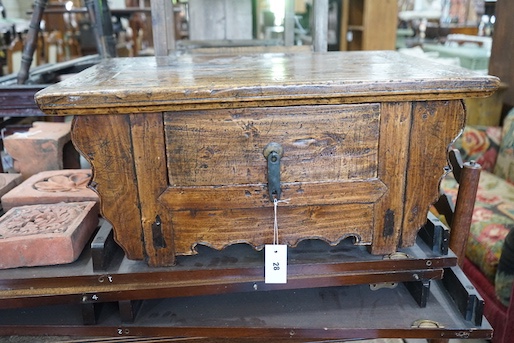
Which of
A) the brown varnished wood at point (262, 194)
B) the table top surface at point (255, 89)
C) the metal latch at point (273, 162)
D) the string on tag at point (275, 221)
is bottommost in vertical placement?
the string on tag at point (275, 221)

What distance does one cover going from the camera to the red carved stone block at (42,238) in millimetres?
906

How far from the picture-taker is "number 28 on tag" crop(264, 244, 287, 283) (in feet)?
2.93

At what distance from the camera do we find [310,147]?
0.84m

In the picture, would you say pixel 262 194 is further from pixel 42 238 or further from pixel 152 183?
pixel 42 238

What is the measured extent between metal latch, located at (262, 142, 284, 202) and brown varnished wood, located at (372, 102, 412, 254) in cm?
19

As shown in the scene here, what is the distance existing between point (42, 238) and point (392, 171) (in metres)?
0.69

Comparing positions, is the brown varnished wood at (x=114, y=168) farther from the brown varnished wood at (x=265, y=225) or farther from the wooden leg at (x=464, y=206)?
the wooden leg at (x=464, y=206)

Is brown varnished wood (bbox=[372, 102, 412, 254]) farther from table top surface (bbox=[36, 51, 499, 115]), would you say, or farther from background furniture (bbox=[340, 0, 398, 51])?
background furniture (bbox=[340, 0, 398, 51])

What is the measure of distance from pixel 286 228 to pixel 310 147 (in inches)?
6.6

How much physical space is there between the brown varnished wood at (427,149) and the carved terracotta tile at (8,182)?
980 millimetres

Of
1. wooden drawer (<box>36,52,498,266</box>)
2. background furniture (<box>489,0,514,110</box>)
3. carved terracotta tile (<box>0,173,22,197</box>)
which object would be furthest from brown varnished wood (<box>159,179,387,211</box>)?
background furniture (<box>489,0,514,110</box>)

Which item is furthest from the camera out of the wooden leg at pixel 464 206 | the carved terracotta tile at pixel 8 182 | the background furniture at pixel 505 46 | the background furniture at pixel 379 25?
the background furniture at pixel 379 25

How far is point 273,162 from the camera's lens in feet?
2.71

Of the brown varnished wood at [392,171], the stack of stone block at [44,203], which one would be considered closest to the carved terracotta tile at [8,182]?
the stack of stone block at [44,203]
